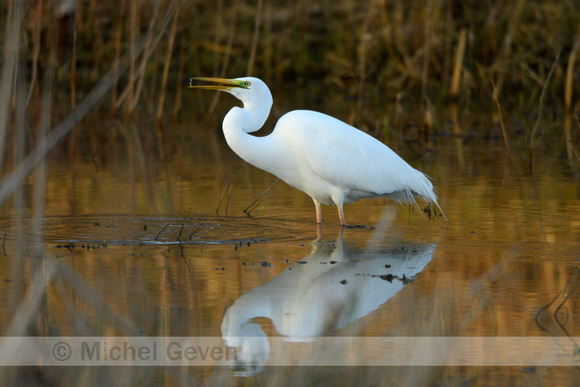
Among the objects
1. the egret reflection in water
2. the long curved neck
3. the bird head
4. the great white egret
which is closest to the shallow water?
the egret reflection in water

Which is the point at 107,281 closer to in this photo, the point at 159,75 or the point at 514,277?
the point at 514,277

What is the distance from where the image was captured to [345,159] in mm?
5660

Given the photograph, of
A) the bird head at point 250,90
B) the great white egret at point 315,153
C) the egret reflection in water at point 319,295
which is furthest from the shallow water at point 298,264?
the bird head at point 250,90

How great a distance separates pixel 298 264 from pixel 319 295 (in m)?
0.57

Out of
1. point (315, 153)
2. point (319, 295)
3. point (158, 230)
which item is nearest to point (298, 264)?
point (319, 295)

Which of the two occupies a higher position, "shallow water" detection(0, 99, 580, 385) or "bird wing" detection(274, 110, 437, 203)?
"bird wing" detection(274, 110, 437, 203)

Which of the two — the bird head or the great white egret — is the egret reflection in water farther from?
the bird head

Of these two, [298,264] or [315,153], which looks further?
[315,153]

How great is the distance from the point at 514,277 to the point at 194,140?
18.9 feet

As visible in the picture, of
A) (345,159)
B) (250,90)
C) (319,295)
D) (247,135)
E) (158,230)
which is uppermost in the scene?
(250,90)

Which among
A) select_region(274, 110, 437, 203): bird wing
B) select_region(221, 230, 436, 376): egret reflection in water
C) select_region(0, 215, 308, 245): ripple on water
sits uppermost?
select_region(274, 110, 437, 203): bird wing

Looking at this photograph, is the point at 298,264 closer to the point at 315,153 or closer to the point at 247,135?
the point at 315,153

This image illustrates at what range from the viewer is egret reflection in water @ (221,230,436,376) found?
342cm

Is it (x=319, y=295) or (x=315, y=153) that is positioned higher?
(x=315, y=153)
